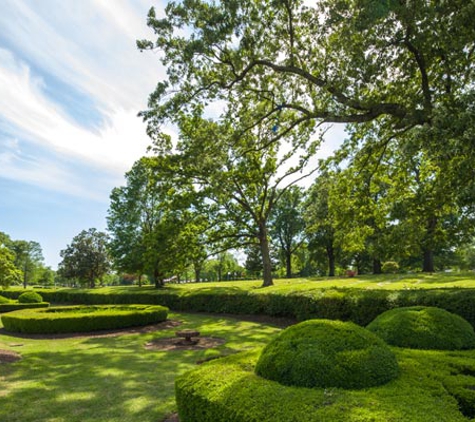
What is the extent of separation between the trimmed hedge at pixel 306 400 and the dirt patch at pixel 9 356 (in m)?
7.49

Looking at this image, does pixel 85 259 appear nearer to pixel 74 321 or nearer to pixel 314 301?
pixel 74 321

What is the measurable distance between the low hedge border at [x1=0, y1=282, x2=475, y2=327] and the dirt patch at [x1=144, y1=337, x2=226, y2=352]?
4549 millimetres

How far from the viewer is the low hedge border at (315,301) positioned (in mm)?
10838

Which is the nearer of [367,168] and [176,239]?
[367,168]

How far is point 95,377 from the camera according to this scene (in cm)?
795

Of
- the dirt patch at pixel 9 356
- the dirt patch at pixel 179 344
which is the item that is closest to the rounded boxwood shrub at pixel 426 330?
the dirt patch at pixel 179 344

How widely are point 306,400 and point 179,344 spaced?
957 centimetres

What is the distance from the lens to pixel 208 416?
3857mm

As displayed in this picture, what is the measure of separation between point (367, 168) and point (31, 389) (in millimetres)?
12864

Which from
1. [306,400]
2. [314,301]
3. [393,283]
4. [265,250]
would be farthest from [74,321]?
[393,283]

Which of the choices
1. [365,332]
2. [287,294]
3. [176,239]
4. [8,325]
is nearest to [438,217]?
[287,294]

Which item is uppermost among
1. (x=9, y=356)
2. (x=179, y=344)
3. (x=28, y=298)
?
(x=28, y=298)

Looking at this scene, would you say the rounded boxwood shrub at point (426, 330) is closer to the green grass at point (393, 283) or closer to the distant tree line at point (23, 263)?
the green grass at point (393, 283)

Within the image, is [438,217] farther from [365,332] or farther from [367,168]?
[365,332]
